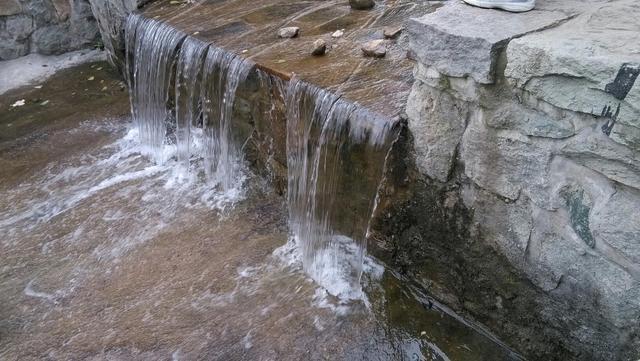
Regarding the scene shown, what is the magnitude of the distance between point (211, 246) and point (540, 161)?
2233 mm

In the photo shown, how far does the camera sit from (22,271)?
361 centimetres

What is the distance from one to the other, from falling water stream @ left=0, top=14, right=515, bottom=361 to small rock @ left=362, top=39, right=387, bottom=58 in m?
0.57

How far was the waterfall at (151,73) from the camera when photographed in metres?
4.52

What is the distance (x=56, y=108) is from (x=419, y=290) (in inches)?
164

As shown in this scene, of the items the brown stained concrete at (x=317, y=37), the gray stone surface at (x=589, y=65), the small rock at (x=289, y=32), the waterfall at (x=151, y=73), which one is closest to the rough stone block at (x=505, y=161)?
the gray stone surface at (x=589, y=65)

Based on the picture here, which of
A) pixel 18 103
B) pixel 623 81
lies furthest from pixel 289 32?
pixel 18 103

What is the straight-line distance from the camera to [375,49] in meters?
3.62

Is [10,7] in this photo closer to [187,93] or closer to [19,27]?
[19,27]

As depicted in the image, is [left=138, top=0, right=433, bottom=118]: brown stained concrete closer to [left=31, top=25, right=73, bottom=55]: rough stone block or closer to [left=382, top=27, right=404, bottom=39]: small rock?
[left=382, top=27, right=404, bottom=39]: small rock

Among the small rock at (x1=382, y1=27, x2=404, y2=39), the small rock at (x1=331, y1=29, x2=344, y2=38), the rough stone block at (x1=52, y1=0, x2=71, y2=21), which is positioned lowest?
the rough stone block at (x1=52, y1=0, x2=71, y2=21)

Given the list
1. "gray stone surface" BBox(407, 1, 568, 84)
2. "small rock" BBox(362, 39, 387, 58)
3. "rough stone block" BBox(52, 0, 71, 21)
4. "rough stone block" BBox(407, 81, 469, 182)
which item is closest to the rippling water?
"rough stone block" BBox(407, 81, 469, 182)

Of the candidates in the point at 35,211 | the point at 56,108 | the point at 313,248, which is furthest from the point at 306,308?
the point at 56,108

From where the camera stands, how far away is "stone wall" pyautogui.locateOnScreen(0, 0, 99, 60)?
233 inches

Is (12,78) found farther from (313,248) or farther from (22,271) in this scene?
(313,248)
